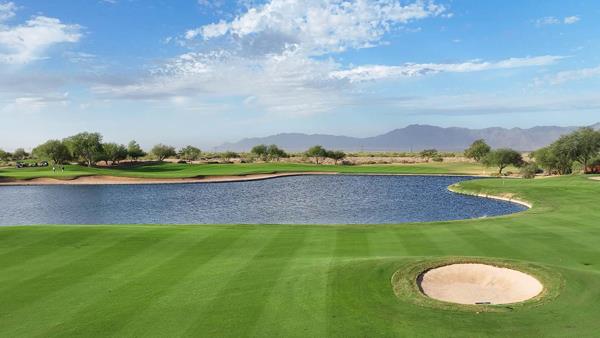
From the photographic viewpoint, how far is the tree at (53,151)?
11062 cm

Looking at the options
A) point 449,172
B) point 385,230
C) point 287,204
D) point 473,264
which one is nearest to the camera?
point 473,264

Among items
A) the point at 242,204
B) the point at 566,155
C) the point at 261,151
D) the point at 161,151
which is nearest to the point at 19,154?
the point at 161,151

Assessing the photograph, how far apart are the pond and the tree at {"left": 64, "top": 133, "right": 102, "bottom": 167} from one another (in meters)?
36.3

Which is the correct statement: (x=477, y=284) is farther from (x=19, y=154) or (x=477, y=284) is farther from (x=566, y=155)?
(x=19, y=154)

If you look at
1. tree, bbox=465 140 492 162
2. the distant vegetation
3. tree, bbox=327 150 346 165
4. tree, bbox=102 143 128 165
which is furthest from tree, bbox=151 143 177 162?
tree, bbox=465 140 492 162

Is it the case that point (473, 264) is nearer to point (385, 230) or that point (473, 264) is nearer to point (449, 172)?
point (385, 230)

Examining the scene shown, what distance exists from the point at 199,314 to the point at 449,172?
305ft

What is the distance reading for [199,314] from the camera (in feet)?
38.8

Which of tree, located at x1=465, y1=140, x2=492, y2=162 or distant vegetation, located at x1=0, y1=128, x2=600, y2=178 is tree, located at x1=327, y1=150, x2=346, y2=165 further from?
tree, located at x1=465, y1=140, x2=492, y2=162

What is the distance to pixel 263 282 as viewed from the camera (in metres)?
14.2

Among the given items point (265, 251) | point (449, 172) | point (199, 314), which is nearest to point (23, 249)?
point (265, 251)

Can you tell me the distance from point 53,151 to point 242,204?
83.4m

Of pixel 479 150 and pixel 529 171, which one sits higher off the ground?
pixel 479 150

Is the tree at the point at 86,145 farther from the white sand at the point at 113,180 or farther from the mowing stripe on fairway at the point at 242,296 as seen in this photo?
the mowing stripe on fairway at the point at 242,296
